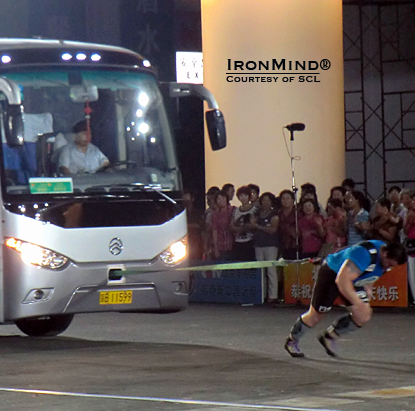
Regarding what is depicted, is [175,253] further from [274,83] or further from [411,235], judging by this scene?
[274,83]

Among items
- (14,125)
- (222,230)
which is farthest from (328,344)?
(222,230)

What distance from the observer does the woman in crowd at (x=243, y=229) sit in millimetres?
18109

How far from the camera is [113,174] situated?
1194 cm

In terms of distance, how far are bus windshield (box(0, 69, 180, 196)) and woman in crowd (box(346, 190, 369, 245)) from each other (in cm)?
511

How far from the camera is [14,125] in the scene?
433 inches

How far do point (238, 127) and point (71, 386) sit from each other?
1409cm

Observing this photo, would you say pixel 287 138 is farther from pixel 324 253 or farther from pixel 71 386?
pixel 71 386

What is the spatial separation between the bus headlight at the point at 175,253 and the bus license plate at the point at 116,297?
0.59m

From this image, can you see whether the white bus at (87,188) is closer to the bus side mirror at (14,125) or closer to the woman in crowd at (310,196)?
the bus side mirror at (14,125)

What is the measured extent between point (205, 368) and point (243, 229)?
8.08 metres

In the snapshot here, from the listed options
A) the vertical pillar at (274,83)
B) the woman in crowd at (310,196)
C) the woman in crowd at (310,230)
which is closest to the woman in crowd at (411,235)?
the woman in crowd at (310,230)

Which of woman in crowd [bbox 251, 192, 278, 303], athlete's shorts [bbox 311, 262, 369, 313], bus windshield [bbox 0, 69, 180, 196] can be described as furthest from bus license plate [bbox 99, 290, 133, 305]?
woman in crowd [bbox 251, 192, 278, 303]

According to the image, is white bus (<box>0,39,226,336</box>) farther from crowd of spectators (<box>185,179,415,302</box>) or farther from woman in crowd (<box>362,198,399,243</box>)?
crowd of spectators (<box>185,179,415,302</box>)

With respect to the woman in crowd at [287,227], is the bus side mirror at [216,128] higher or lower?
higher
